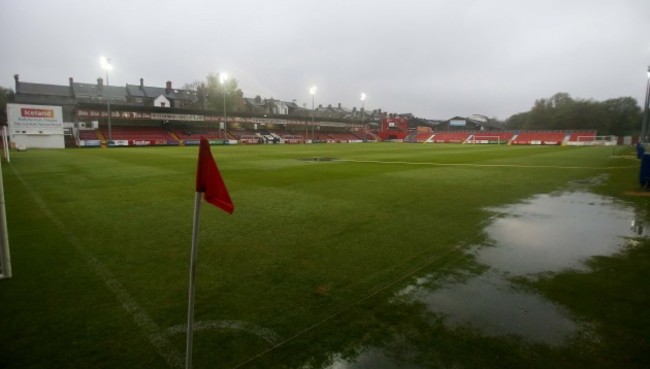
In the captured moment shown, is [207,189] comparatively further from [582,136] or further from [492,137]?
[492,137]

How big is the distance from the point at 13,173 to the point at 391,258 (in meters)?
20.1

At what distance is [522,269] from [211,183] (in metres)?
4.69

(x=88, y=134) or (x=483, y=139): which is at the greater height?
(x=88, y=134)

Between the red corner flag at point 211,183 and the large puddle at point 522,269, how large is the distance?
1.68 m

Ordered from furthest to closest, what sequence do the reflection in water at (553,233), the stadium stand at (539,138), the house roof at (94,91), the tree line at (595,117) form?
the tree line at (595,117), the house roof at (94,91), the stadium stand at (539,138), the reflection in water at (553,233)

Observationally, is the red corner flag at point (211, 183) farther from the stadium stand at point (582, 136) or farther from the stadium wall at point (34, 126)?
the stadium stand at point (582, 136)

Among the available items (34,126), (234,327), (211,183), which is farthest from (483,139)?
(211,183)

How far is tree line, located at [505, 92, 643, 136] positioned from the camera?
8388 cm

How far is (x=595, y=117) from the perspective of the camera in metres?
85.4

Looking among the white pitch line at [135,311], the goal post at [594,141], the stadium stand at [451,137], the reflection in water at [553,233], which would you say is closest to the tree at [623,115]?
the goal post at [594,141]

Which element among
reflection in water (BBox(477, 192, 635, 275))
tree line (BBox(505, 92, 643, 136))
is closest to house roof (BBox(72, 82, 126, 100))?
reflection in water (BBox(477, 192, 635, 275))

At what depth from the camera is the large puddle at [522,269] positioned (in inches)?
138

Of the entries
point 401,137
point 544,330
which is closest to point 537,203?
point 544,330

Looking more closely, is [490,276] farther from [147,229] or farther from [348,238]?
[147,229]
